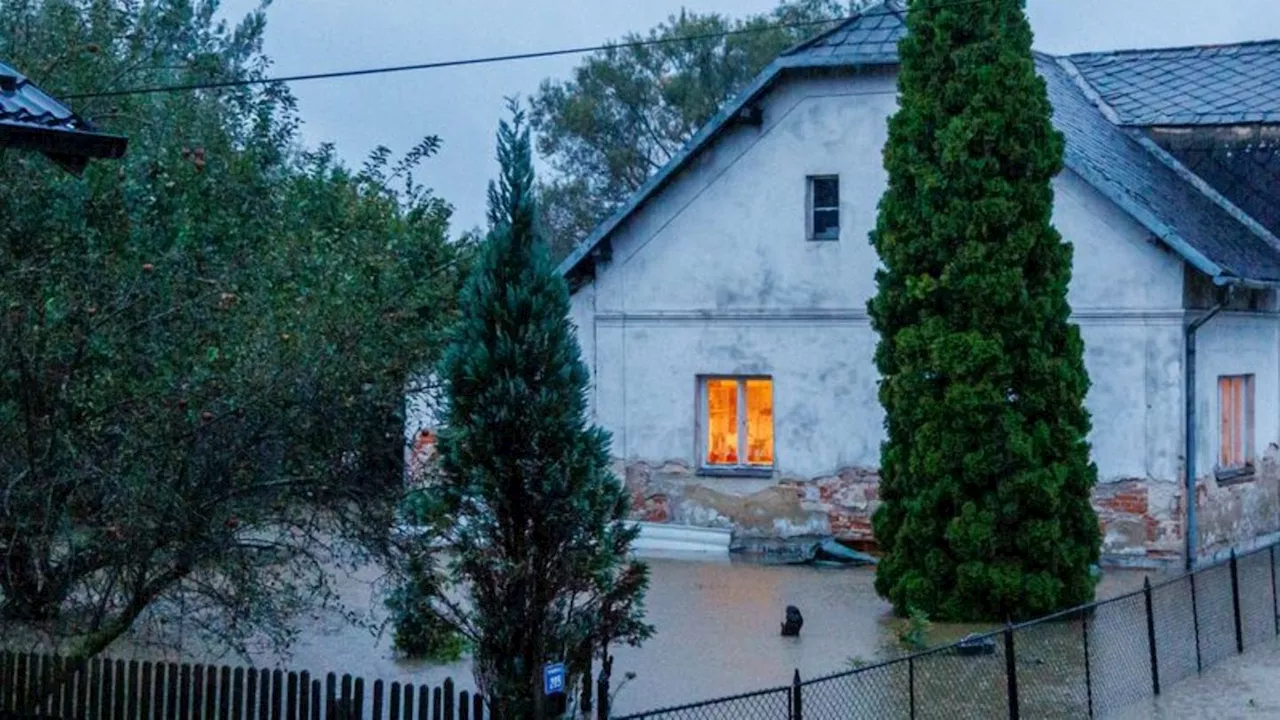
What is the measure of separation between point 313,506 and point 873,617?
899cm

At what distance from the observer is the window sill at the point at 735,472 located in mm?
24062

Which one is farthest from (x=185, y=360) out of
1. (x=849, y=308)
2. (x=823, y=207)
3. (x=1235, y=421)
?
(x=1235, y=421)

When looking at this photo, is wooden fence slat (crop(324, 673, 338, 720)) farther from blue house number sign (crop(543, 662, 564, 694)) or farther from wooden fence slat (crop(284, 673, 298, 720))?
blue house number sign (crop(543, 662, 564, 694))

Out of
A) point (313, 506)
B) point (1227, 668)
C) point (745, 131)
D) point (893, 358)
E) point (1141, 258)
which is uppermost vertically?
point (745, 131)

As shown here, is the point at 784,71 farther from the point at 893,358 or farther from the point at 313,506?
the point at 313,506

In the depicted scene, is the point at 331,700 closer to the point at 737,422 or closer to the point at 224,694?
the point at 224,694

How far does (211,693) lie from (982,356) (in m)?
8.78

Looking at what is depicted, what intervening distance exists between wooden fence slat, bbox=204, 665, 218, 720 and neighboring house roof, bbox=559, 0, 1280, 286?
43.3ft

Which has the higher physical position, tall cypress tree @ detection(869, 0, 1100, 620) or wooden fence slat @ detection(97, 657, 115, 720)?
tall cypress tree @ detection(869, 0, 1100, 620)

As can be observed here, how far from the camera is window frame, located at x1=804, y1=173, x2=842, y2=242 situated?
23797mm

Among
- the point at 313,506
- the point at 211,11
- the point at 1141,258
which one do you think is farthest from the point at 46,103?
the point at 1141,258

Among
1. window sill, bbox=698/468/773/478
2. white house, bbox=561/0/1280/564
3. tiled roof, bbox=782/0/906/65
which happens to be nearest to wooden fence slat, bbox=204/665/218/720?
white house, bbox=561/0/1280/564

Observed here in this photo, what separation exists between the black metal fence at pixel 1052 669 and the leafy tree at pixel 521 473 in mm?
1270

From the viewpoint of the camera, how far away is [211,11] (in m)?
13.5
